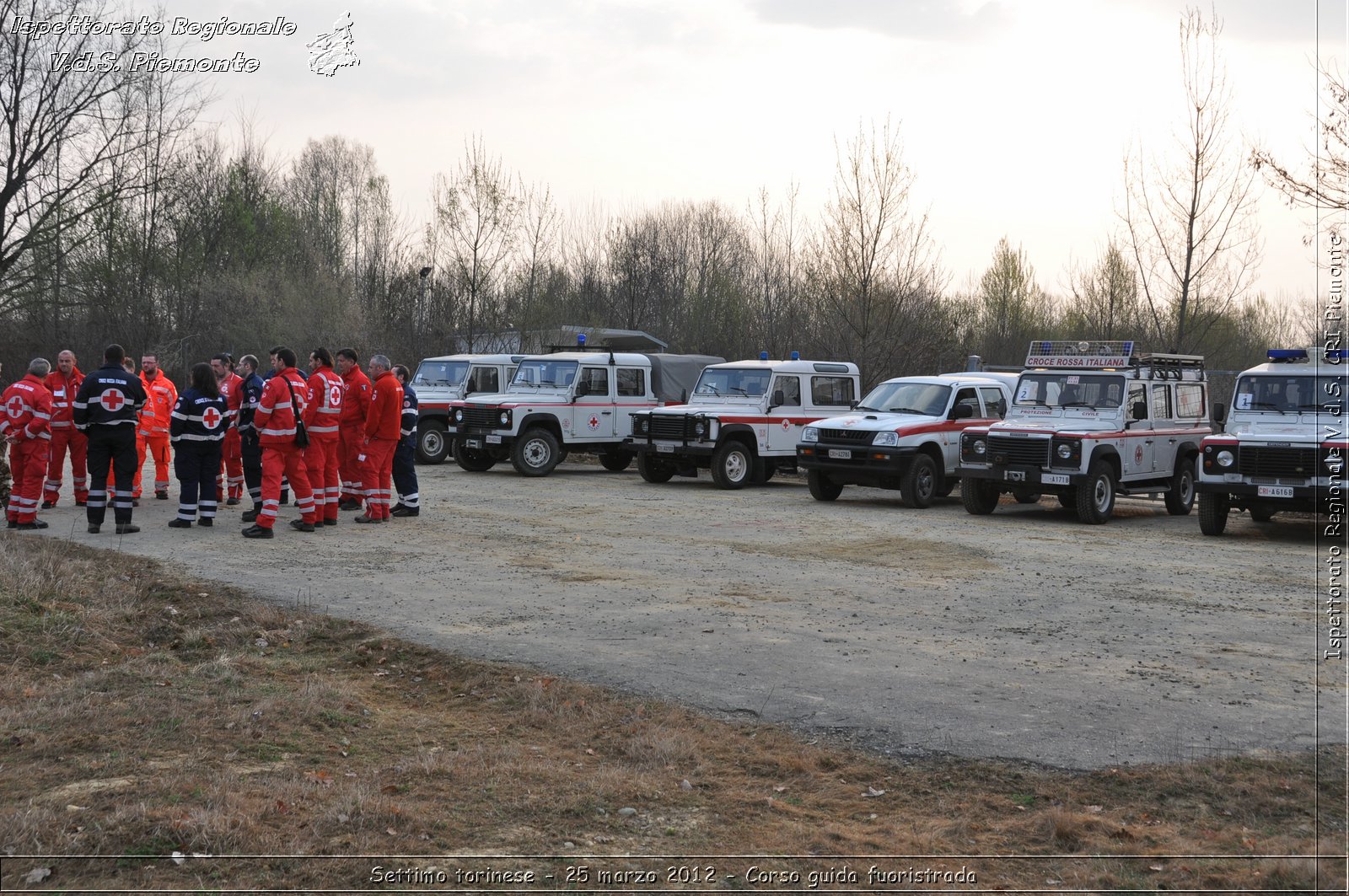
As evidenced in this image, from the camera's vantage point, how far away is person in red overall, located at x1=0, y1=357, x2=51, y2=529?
12.7 metres

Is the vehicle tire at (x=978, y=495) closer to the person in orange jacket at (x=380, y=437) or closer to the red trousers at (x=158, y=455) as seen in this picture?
the person in orange jacket at (x=380, y=437)

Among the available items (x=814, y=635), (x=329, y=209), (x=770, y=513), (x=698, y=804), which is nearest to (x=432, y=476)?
(x=770, y=513)

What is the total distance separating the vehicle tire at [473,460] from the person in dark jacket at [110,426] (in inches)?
358

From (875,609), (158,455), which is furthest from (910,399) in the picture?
(158,455)

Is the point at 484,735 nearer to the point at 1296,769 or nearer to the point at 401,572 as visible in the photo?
the point at 1296,769

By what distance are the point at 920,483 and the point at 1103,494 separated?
2545 millimetres

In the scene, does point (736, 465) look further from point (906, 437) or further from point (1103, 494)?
point (1103, 494)

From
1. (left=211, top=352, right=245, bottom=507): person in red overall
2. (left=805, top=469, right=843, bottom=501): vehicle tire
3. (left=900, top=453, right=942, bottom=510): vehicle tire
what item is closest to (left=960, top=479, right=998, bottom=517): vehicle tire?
(left=900, top=453, right=942, bottom=510): vehicle tire

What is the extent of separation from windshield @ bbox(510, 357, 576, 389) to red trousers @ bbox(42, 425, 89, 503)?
320 inches

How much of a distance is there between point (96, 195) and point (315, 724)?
27.3 metres

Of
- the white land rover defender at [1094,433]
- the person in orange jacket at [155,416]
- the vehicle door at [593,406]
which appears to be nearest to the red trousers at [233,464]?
the person in orange jacket at [155,416]

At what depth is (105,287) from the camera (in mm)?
35000

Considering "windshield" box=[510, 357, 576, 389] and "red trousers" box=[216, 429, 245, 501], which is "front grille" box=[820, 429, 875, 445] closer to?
"windshield" box=[510, 357, 576, 389]

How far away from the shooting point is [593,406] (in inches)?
828
